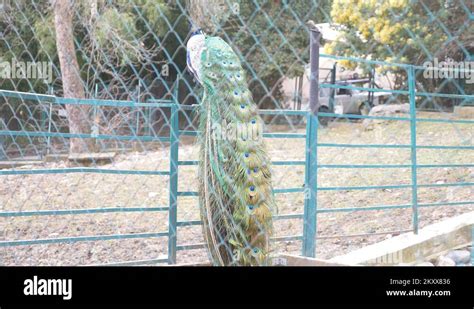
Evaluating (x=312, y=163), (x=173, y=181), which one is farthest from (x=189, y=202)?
(x=312, y=163)

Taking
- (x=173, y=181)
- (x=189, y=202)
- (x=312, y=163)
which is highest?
(x=312, y=163)

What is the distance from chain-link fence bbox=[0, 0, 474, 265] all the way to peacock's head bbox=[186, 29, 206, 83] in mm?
97

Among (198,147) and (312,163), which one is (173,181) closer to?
(198,147)

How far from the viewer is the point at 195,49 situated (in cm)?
346

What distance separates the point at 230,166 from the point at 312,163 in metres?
1.04

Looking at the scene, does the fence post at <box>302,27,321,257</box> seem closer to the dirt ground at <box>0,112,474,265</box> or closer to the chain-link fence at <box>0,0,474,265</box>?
the chain-link fence at <box>0,0,474,265</box>

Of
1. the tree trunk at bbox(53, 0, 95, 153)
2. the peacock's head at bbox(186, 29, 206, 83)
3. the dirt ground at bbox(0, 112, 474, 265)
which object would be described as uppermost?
the tree trunk at bbox(53, 0, 95, 153)

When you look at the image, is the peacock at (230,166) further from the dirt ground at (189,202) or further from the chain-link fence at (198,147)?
the dirt ground at (189,202)

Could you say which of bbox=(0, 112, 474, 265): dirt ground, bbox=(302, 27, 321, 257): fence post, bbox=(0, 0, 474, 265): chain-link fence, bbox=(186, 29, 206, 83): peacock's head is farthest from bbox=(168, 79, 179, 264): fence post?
bbox=(302, 27, 321, 257): fence post

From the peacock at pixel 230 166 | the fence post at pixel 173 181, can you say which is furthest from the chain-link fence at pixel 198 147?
the peacock at pixel 230 166

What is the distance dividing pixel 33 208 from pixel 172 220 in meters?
2.65

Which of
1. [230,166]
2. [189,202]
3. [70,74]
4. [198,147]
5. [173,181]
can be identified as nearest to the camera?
[230,166]

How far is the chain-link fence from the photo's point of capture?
12.0 feet
